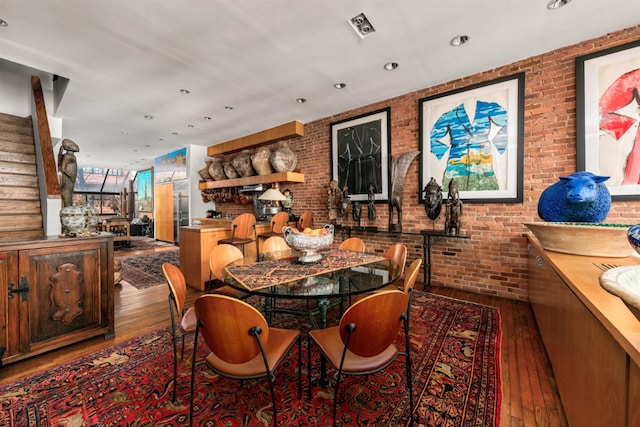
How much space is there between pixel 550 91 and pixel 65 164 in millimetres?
6182

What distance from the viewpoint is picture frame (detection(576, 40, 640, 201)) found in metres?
2.64

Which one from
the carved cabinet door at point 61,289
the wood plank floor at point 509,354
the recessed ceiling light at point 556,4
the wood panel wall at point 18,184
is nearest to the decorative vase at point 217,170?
the wood panel wall at point 18,184

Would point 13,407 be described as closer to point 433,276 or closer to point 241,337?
point 241,337

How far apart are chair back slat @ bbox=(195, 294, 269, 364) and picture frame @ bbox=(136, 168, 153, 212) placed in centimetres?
1102

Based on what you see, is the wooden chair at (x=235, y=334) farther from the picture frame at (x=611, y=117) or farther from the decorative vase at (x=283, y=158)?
the decorative vase at (x=283, y=158)

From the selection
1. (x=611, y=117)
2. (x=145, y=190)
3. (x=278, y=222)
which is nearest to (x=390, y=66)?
(x=611, y=117)

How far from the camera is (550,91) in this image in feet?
10.1

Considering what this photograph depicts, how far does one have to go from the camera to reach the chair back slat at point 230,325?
1.17 m

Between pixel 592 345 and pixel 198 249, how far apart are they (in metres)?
4.15

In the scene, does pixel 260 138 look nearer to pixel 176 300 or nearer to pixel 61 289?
pixel 61 289

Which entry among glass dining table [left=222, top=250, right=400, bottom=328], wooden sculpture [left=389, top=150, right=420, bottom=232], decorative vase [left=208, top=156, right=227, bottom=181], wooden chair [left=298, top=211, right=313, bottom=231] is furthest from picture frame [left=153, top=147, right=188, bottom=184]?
glass dining table [left=222, top=250, right=400, bottom=328]

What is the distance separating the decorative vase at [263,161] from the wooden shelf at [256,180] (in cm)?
16

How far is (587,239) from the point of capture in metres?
1.66

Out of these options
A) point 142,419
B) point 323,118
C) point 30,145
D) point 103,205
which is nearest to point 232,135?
point 323,118
